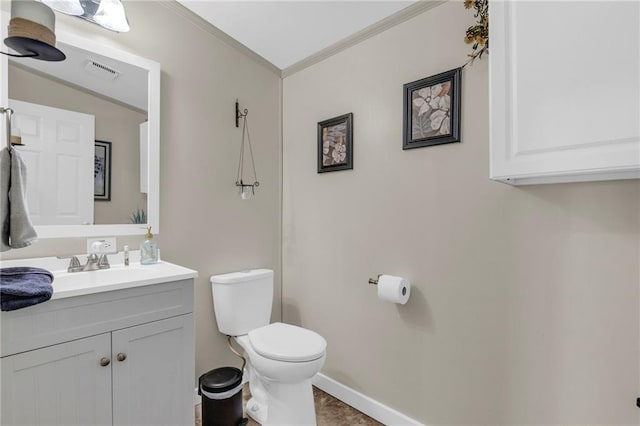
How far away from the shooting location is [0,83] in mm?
1288

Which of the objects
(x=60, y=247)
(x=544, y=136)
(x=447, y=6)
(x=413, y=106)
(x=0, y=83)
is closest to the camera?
(x=544, y=136)

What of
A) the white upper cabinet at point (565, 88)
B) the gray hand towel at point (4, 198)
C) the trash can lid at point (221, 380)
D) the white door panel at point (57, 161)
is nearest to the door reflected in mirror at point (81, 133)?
the white door panel at point (57, 161)

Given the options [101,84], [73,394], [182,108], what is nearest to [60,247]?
[73,394]

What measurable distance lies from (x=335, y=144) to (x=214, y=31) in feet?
3.50

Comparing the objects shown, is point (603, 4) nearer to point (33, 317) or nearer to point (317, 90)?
point (317, 90)

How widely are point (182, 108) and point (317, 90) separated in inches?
35.7

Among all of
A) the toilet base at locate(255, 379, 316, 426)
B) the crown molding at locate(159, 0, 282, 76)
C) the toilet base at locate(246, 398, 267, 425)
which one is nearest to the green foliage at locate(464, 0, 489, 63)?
the crown molding at locate(159, 0, 282, 76)

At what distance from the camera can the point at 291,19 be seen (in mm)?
1868

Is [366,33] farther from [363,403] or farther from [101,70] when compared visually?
[363,403]

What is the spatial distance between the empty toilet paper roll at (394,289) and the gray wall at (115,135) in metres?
1.37

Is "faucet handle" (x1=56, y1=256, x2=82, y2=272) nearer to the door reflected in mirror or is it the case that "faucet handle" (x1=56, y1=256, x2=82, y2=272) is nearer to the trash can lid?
the door reflected in mirror

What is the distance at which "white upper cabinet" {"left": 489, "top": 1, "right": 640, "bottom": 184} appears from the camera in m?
0.87

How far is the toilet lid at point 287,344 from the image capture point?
1.52m

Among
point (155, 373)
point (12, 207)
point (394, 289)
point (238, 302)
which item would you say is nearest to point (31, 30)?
point (12, 207)
